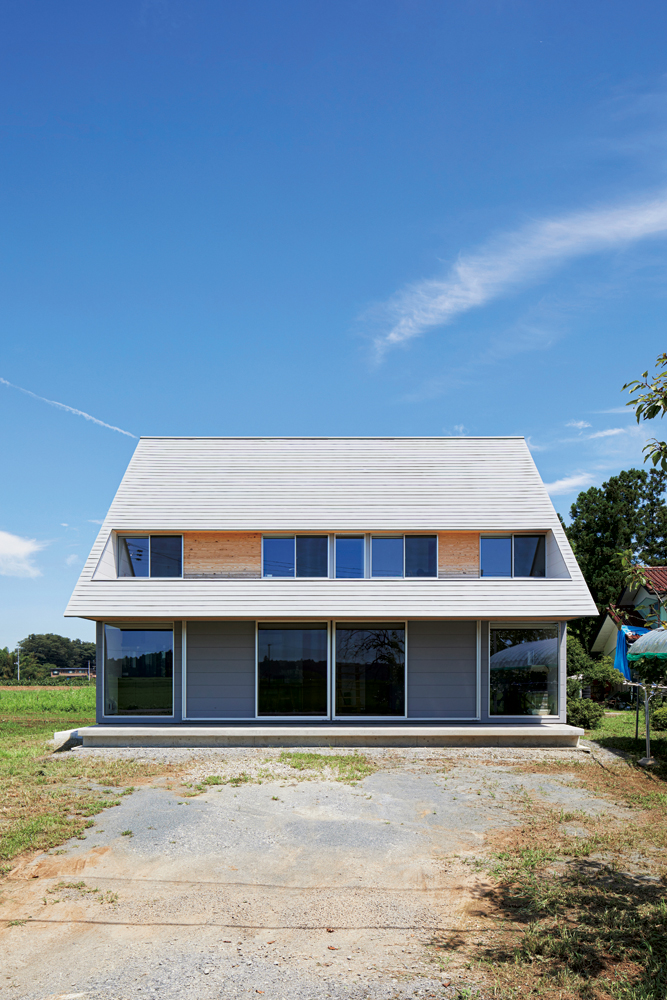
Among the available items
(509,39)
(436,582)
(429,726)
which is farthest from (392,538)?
(509,39)

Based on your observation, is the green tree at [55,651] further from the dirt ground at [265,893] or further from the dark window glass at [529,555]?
the dirt ground at [265,893]

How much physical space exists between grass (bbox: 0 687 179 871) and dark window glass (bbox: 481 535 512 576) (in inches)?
347

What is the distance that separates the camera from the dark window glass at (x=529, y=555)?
16.7 metres

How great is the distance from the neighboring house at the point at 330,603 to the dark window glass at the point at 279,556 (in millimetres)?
35

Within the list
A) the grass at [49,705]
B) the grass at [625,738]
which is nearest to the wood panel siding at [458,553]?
the grass at [625,738]

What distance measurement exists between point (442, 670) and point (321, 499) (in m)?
5.18

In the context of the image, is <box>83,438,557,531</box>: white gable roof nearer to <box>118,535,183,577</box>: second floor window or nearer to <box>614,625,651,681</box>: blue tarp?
<box>118,535,183,577</box>: second floor window

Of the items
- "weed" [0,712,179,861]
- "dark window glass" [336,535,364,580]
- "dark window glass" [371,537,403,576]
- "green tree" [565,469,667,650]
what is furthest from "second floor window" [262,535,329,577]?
"green tree" [565,469,667,650]

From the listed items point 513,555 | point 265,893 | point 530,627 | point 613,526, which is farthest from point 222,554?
point 613,526

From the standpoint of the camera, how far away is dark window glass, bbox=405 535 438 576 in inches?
651

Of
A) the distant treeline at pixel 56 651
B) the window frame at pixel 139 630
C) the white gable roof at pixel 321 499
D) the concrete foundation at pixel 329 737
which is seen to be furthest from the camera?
the distant treeline at pixel 56 651

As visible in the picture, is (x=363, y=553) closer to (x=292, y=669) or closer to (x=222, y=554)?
(x=292, y=669)

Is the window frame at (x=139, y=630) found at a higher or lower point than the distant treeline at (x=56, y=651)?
higher

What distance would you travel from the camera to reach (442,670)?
51.4 ft
